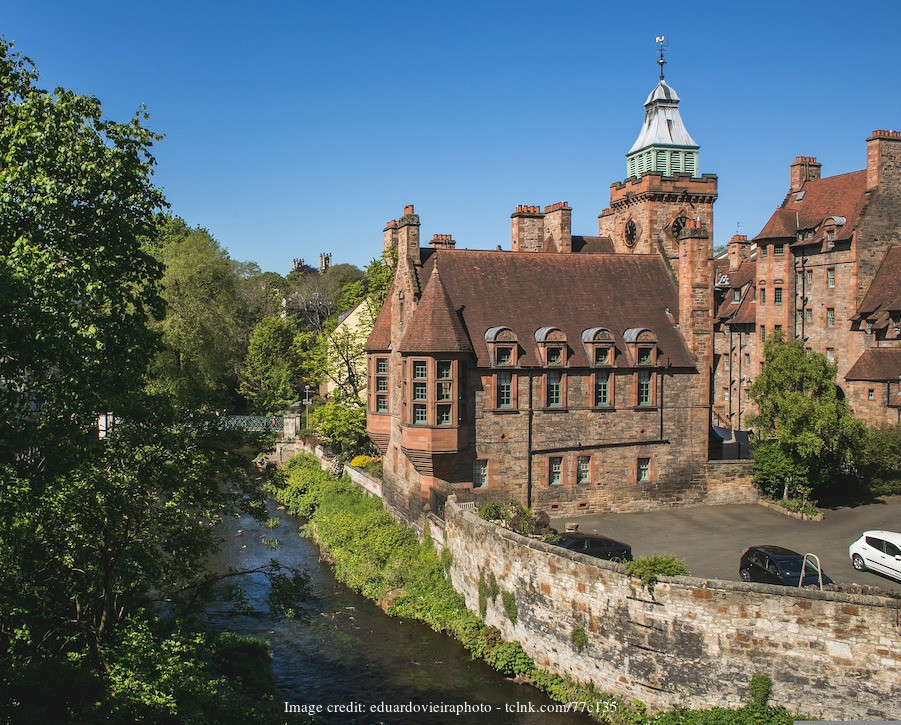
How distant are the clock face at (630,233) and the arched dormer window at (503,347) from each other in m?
12.3

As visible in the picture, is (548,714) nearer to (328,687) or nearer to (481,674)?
(481,674)

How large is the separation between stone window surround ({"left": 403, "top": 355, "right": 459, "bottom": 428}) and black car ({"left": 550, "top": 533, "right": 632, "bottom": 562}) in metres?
6.90

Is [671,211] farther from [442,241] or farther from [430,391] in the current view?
[430,391]

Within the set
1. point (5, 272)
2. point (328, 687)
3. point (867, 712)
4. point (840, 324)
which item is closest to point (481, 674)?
point (328, 687)

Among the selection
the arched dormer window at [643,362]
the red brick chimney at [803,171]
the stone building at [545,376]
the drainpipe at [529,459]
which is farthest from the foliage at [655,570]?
the red brick chimney at [803,171]

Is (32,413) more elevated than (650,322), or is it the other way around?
(650,322)

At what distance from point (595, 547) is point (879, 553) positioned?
8.01 metres

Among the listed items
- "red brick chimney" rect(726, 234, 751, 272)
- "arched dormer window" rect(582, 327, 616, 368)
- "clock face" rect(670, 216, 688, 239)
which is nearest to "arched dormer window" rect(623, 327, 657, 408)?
"arched dormer window" rect(582, 327, 616, 368)

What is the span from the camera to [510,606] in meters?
23.9

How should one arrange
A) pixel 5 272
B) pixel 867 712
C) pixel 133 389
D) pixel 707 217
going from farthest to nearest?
pixel 707 217 < pixel 867 712 < pixel 133 389 < pixel 5 272

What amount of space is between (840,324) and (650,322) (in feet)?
45.3

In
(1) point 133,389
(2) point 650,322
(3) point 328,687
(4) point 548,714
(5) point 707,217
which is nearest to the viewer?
(1) point 133,389

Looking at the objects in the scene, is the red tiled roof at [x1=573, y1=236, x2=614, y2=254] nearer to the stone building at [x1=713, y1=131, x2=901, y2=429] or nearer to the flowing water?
the stone building at [x1=713, y1=131, x2=901, y2=429]

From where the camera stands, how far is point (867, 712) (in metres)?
17.9
